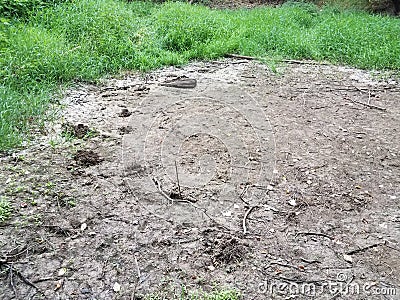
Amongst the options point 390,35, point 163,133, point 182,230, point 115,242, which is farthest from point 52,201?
point 390,35

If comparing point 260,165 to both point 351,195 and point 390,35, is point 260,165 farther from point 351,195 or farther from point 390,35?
point 390,35

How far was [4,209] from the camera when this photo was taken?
333cm

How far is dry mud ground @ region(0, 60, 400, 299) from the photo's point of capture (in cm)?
284

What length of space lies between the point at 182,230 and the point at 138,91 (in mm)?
2704

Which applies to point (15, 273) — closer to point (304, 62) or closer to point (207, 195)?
point (207, 195)

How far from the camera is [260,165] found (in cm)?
408

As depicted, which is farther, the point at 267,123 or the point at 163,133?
the point at 267,123

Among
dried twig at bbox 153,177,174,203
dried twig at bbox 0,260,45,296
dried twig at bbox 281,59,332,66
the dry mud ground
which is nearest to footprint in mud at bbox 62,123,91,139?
the dry mud ground

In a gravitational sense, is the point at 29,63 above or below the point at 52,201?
above

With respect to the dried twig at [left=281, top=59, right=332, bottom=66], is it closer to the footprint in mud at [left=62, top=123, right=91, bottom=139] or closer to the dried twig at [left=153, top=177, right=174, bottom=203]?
the footprint in mud at [left=62, top=123, right=91, bottom=139]

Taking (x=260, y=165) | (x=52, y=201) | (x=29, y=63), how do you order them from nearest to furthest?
(x=52, y=201), (x=260, y=165), (x=29, y=63)

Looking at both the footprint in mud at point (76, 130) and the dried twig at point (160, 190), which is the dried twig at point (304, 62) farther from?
the dried twig at point (160, 190)
